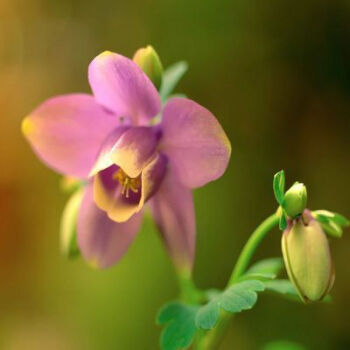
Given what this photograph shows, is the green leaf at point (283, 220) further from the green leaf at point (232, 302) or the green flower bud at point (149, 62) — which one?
the green flower bud at point (149, 62)

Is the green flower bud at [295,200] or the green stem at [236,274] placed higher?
the green flower bud at [295,200]

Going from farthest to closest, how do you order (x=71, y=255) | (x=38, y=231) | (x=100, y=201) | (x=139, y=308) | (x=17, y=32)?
(x=17, y=32), (x=38, y=231), (x=139, y=308), (x=71, y=255), (x=100, y=201)

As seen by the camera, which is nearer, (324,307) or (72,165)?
(72,165)

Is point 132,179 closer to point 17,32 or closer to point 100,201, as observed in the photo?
point 100,201

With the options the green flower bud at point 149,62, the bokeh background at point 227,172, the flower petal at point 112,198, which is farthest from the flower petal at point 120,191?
the bokeh background at point 227,172

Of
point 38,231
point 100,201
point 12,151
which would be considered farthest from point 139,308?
point 100,201

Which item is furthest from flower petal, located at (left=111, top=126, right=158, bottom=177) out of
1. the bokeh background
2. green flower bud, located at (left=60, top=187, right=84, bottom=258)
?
the bokeh background

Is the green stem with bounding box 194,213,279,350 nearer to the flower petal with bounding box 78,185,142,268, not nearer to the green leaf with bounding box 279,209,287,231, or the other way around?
the green leaf with bounding box 279,209,287,231

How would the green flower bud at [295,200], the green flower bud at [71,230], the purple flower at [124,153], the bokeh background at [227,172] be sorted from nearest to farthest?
the green flower bud at [295,200] → the purple flower at [124,153] → the green flower bud at [71,230] → the bokeh background at [227,172]
